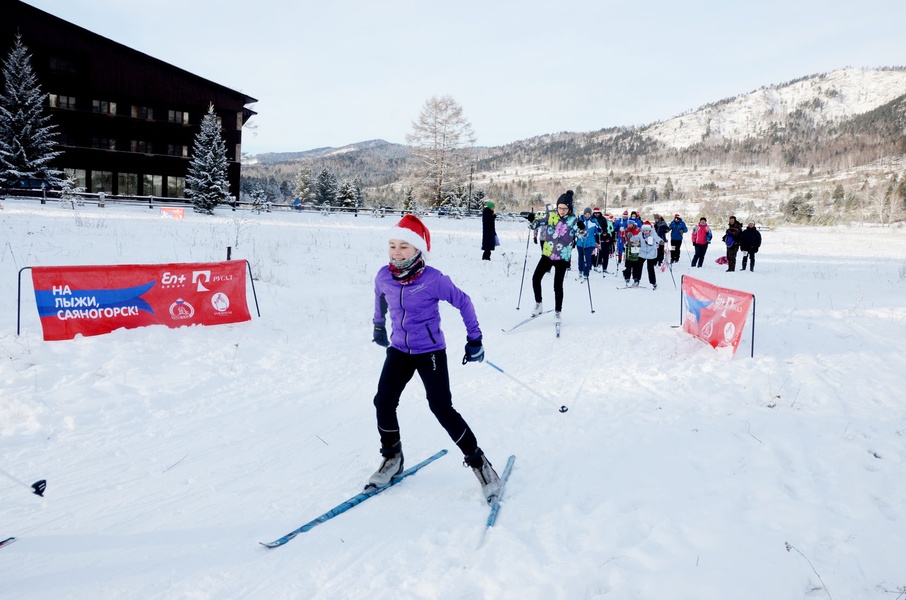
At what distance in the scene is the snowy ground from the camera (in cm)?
293

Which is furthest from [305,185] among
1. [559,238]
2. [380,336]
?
[380,336]

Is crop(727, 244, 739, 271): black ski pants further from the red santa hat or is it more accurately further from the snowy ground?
the red santa hat

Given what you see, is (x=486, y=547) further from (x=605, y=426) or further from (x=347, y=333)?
(x=347, y=333)

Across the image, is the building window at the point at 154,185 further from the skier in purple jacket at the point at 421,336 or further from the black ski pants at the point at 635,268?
the skier in purple jacket at the point at 421,336

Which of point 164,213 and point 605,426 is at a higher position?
point 164,213

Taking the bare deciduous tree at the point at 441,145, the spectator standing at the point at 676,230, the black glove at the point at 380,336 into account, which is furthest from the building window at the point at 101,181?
the black glove at the point at 380,336

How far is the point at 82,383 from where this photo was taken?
5.65 meters

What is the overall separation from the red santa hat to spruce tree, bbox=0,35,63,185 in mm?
35227

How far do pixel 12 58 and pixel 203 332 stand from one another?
35888mm

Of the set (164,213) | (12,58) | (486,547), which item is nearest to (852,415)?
(486,547)

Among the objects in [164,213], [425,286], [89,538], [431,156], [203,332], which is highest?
[431,156]

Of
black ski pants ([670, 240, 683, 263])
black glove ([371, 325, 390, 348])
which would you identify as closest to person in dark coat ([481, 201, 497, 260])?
black ski pants ([670, 240, 683, 263])

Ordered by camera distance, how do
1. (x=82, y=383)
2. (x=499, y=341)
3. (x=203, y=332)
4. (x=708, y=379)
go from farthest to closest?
1. (x=499, y=341)
2. (x=203, y=332)
3. (x=708, y=379)
4. (x=82, y=383)

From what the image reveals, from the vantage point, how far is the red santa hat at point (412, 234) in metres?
3.62
